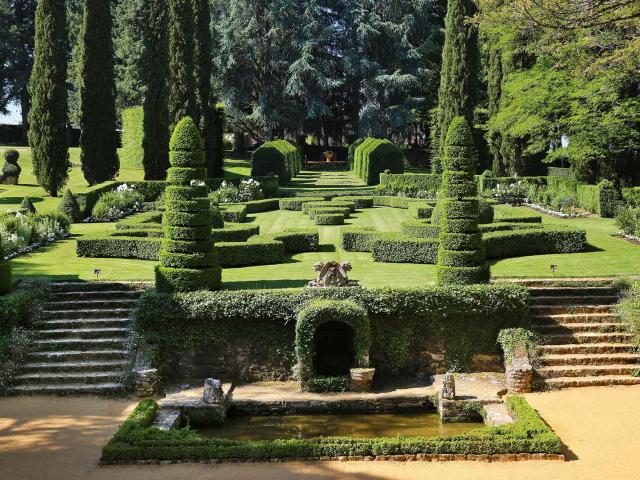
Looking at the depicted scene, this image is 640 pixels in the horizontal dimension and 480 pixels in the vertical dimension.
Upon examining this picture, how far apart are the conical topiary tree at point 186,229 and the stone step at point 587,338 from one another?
335 inches

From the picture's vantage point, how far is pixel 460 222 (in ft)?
61.9

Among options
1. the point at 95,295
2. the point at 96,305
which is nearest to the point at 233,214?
the point at 95,295

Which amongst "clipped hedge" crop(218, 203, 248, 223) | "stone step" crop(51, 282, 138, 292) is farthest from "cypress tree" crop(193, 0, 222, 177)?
"stone step" crop(51, 282, 138, 292)

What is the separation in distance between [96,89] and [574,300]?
2754 centimetres

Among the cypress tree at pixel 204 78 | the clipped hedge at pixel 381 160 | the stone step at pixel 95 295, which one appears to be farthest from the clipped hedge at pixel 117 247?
the clipped hedge at pixel 381 160

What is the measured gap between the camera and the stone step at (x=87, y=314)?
63.1 feet

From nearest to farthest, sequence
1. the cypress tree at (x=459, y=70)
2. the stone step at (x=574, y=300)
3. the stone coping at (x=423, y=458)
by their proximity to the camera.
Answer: the stone coping at (x=423, y=458), the stone step at (x=574, y=300), the cypress tree at (x=459, y=70)

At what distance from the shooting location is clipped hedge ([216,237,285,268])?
76.0 ft

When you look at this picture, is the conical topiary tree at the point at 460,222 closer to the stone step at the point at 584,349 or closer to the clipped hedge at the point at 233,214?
the stone step at the point at 584,349

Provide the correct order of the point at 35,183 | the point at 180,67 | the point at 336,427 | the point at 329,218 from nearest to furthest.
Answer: the point at 336,427
the point at 329,218
the point at 180,67
the point at 35,183

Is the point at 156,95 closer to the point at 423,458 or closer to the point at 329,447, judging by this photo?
the point at 329,447

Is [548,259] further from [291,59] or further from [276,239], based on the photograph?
[291,59]

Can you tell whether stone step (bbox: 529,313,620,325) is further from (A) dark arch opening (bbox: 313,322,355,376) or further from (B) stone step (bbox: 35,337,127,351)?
(B) stone step (bbox: 35,337,127,351)

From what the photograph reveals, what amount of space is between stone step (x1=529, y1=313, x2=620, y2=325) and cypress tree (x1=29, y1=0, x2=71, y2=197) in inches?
1013
